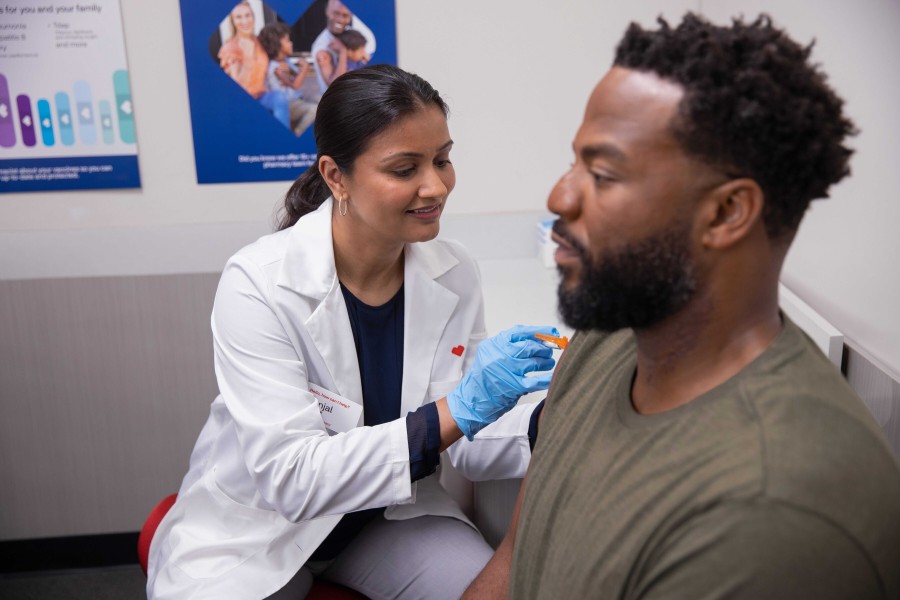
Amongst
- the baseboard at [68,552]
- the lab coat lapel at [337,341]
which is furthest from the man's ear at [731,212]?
the baseboard at [68,552]

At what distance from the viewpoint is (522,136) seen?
7.56 ft

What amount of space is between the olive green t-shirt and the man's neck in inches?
0.9

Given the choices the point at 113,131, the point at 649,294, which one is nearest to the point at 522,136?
the point at 113,131

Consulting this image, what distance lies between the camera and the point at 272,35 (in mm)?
2180

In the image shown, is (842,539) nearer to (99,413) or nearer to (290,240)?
(290,240)

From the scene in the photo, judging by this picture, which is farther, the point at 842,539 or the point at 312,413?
the point at 312,413

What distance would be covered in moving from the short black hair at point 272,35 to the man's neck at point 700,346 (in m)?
1.66

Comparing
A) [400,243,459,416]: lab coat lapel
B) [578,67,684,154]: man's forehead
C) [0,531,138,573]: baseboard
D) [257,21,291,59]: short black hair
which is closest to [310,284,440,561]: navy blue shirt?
[400,243,459,416]: lab coat lapel

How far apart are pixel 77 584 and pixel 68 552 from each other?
156 millimetres

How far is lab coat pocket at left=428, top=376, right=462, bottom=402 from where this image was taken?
1.55 m

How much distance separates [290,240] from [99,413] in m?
1.21

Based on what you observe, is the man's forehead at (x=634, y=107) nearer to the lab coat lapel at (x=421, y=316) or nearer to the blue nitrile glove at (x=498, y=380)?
the blue nitrile glove at (x=498, y=380)

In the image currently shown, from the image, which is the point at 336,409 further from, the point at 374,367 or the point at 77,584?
the point at 77,584

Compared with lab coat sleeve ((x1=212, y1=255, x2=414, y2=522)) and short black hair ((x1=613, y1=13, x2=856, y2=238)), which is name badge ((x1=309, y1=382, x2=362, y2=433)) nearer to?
lab coat sleeve ((x1=212, y1=255, x2=414, y2=522))
